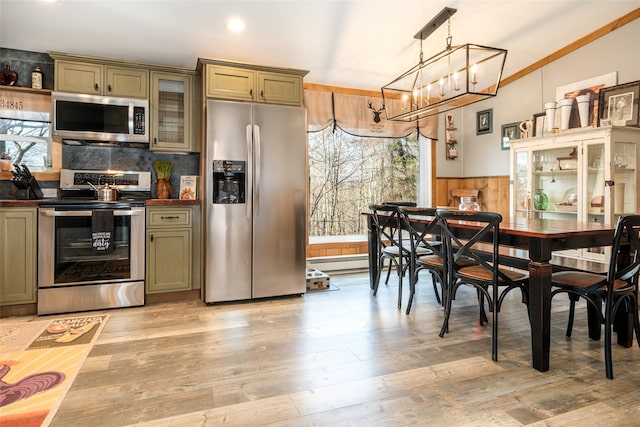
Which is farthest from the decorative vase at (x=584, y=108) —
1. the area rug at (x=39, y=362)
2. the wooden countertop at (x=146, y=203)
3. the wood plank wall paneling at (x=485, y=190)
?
the area rug at (x=39, y=362)

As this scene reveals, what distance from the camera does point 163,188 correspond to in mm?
3748

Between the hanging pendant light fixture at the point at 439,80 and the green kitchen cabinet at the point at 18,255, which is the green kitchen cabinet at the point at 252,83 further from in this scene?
the green kitchen cabinet at the point at 18,255

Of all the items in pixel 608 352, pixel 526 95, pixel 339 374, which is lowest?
pixel 339 374

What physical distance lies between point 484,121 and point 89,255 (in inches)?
193

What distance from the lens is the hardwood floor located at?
168 centimetres

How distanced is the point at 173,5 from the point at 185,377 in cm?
272

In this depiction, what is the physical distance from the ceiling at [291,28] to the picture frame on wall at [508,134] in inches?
36.0

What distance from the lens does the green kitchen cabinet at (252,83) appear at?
340 cm

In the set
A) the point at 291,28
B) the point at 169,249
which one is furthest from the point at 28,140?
the point at 291,28

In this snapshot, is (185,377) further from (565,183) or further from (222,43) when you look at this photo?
(565,183)

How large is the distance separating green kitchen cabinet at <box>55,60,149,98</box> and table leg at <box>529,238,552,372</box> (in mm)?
3470

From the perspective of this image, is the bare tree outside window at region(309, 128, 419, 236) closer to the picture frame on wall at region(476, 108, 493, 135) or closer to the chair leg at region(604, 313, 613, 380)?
the picture frame on wall at region(476, 108, 493, 135)

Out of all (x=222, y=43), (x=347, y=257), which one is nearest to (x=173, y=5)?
(x=222, y=43)

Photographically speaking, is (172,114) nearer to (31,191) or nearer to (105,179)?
(105,179)
